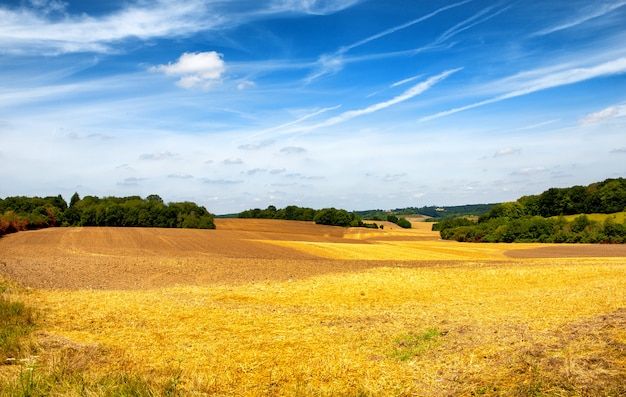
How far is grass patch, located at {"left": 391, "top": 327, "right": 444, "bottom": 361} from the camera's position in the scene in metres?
8.86

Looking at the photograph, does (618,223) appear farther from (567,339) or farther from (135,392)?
(135,392)

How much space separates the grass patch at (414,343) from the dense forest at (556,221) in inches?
2490

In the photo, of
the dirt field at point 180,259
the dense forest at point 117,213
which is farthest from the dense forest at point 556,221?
the dense forest at point 117,213

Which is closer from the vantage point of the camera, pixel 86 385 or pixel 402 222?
pixel 86 385

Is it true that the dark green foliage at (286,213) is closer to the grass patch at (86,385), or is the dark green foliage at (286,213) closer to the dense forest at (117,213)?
the dense forest at (117,213)

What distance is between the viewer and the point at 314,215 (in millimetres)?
118500

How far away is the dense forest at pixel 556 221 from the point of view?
62.8 m

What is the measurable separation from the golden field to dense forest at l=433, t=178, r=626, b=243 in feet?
147

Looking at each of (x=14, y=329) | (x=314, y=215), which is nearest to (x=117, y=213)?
(x=314, y=215)

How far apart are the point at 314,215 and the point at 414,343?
109 m

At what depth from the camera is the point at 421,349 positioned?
29.5ft

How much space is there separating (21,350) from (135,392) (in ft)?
14.8

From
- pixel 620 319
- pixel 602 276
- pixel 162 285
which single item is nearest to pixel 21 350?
pixel 620 319

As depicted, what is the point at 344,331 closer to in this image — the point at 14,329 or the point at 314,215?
the point at 14,329
